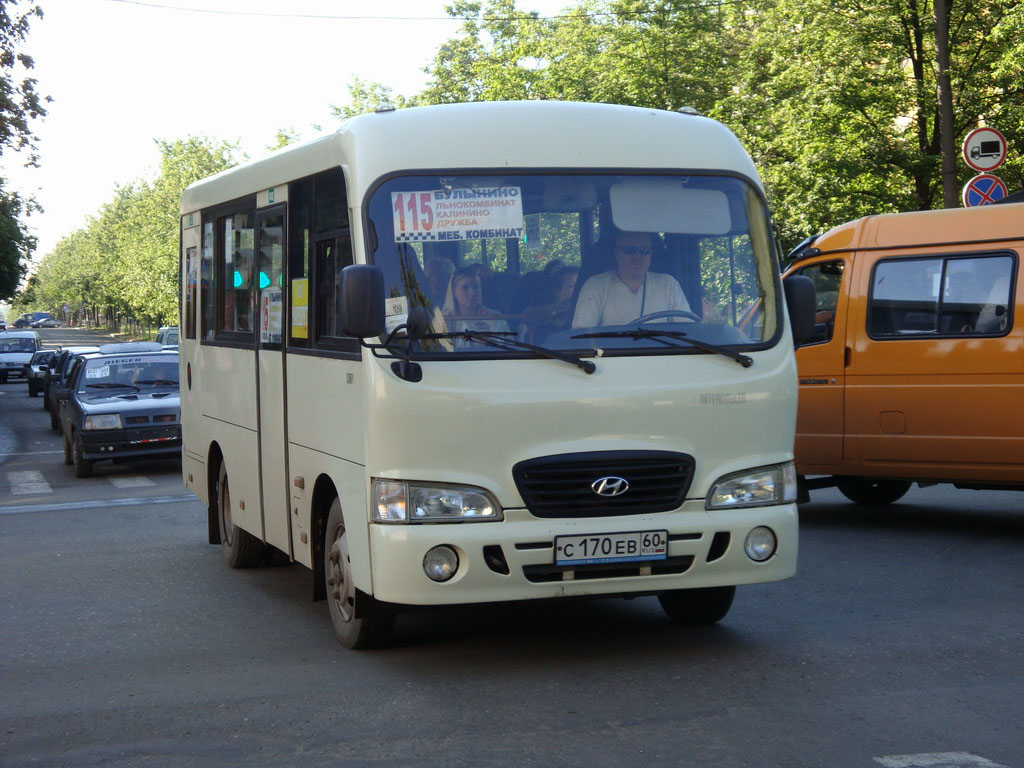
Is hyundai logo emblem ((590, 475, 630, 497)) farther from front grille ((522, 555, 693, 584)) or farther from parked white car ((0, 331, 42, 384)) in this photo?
parked white car ((0, 331, 42, 384))

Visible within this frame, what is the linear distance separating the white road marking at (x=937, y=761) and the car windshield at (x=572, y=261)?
7.24 ft

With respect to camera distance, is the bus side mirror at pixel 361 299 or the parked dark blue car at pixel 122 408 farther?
the parked dark blue car at pixel 122 408

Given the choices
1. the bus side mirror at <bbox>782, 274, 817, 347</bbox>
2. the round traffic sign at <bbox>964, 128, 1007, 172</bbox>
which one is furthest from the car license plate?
the round traffic sign at <bbox>964, 128, 1007, 172</bbox>

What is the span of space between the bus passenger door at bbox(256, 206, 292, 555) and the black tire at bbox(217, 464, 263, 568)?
1234 mm

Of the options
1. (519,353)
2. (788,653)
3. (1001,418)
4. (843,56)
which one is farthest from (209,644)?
(843,56)

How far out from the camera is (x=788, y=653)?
22.7 feet

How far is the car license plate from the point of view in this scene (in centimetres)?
637

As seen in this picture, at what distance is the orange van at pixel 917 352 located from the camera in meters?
10.3

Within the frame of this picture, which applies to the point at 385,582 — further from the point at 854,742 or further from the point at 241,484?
the point at 241,484

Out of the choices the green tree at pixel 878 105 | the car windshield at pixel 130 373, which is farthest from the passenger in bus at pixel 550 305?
the green tree at pixel 878 105

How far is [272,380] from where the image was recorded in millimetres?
8375

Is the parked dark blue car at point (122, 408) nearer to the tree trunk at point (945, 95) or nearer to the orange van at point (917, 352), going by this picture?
the orange van at point (917, 352)

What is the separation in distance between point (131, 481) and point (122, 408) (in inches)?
43.5

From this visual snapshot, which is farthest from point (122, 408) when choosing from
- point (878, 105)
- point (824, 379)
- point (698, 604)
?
point (878, 105)
